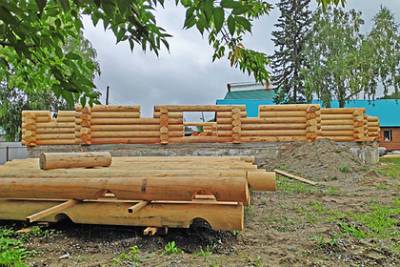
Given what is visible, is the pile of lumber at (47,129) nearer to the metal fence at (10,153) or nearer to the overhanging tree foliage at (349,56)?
the metal fence at (10,153)

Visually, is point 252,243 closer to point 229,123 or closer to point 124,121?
point 229,123

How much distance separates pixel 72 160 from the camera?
13.2 ft

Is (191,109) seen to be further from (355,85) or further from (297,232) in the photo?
(355,85)

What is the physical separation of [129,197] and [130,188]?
0.09 meters

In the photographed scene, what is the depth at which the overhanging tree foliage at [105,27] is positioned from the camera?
111 centimetres

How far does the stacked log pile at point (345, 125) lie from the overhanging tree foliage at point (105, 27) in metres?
10.6

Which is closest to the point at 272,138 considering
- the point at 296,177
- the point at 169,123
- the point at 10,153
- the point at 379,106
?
the point at 296,177

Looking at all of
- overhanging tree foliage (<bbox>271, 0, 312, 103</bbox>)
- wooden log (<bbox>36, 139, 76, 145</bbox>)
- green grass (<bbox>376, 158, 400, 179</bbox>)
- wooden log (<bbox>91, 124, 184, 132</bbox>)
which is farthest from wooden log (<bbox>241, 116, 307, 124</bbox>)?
overhanging tree foliage (<bbox>271, 0, 312, 103</bbox>)

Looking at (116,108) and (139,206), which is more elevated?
(116,108)

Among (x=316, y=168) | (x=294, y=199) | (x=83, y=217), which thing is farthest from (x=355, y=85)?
(x=83, y=217)

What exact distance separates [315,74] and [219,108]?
12.9 metres

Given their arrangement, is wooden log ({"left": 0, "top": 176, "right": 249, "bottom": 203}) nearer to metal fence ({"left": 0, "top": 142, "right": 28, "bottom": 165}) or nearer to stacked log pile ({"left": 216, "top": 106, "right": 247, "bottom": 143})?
stacked log pile ({"left": 216, "top": 106, "right": 247, "bottom": 143})

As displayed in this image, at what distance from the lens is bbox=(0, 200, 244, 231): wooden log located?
2924 millimetres

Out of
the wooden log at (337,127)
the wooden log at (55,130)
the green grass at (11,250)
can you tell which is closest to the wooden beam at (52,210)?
the green grass at (11,250)
